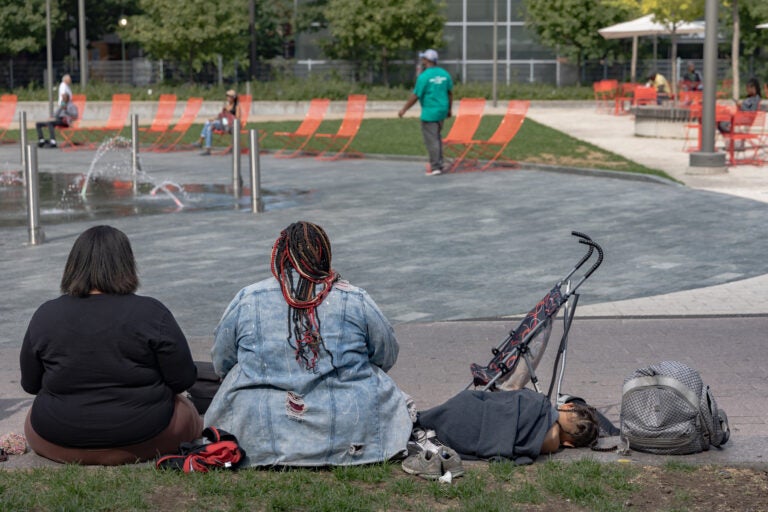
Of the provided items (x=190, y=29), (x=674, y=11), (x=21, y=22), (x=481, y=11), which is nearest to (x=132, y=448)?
(x=674, y=11)

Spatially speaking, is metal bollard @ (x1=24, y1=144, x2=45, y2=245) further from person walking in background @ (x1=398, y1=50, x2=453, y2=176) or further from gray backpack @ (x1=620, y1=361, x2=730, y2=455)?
gray backpack @ (x1=620, y1=361, x2=730, y2=455)

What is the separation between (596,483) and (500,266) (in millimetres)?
6221

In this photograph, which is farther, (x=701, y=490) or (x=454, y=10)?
(x=454, y=10)

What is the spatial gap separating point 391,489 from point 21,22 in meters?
44.8

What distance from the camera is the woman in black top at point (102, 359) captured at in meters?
5.31

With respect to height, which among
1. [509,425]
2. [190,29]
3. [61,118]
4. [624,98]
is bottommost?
[509,425]

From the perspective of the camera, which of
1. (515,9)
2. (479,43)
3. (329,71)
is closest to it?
(329,71)

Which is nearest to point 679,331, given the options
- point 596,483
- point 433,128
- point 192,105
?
point 596,483

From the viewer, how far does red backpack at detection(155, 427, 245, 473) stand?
5.32 metres

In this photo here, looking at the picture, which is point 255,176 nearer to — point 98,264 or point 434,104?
point 434,104

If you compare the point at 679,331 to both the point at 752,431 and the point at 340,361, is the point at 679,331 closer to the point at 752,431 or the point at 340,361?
the point at 752,431

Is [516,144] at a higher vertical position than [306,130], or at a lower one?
lower

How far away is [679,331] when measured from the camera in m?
8.63

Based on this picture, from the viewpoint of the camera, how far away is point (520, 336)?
20.0ft
